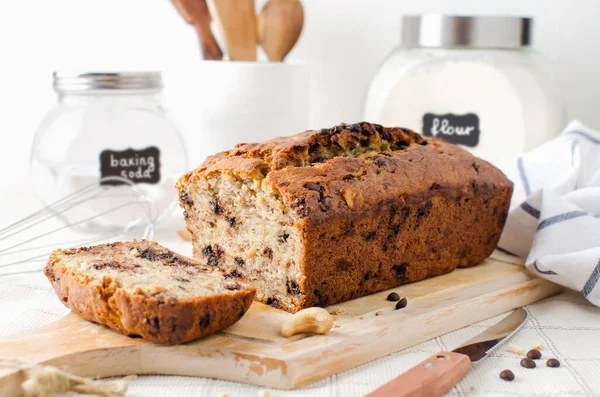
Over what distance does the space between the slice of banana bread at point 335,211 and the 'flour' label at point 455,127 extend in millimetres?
720

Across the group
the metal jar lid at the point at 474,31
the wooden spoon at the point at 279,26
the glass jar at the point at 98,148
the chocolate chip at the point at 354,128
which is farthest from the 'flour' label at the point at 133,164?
the metal jar lid at the point at 474,31

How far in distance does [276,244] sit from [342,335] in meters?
0.32

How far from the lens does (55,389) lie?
151 cm

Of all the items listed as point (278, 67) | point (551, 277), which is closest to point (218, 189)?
point (551, 277)

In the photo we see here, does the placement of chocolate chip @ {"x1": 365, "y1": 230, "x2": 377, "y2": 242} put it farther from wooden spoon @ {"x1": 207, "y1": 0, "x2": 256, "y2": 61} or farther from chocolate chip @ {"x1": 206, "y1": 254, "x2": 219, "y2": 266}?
wooden spoon @ {"x1": 207, "y1": 0, "x2": 256, "y2": 61}

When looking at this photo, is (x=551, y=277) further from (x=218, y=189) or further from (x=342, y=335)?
(x=218, y=189)

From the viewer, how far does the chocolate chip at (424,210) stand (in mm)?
2125

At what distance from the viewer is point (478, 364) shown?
1.70 m

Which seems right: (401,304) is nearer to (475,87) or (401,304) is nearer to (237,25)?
(475,87)

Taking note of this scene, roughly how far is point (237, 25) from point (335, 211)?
144 centimetres

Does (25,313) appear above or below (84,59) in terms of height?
below

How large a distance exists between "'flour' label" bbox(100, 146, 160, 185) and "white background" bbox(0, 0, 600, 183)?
0.74 meters

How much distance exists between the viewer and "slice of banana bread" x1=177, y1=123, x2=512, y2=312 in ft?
6.15

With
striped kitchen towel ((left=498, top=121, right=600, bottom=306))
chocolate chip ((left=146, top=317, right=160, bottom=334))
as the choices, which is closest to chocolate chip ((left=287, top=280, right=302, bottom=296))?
chocolate chip ((left=146, top=317, right=160, bottom=334))
